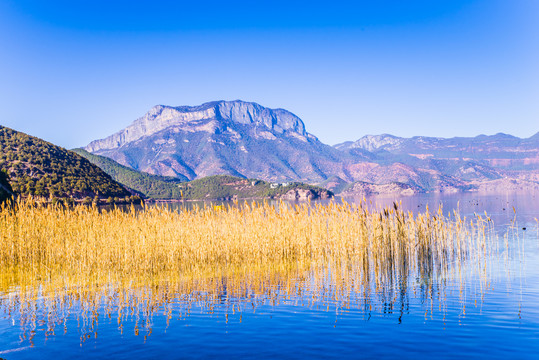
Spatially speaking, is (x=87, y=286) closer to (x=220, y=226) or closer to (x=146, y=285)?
(x=146, y=285)

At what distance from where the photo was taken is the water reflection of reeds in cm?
1416

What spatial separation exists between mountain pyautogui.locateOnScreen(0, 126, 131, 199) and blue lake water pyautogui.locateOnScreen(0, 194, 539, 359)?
90.3 metres

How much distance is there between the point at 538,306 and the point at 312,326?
765 cm

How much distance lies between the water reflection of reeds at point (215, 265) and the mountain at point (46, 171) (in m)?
81.0

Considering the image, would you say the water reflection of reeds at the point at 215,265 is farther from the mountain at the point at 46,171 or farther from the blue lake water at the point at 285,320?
the mountain at the point at 46,171

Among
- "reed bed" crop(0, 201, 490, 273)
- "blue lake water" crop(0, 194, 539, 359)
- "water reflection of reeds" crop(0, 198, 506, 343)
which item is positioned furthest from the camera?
"reed bed" crop(0, 201, 490, 273)

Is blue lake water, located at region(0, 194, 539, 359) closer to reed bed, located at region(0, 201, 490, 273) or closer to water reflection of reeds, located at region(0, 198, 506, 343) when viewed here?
water reflection of reeds, located at region(0, 198, 506, 343)

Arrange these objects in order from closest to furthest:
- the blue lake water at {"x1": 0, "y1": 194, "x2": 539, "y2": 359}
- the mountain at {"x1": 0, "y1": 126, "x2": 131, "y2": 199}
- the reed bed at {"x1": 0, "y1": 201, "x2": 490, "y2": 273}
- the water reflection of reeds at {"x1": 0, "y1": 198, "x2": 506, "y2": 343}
Answer: the blue lake water at {"x1": 0, "y1": 194, "x2": 539, "y2": 359} < the water reflection of reeds at {"x1": 0, "y1": 198, "x2": 506, "y2": 343} < the reed bed at {"x1": 0, "y1": 201, "x2": 490, "y2": 273} < the mountain at {"x1": 0, "y1": 126, "x2": 131, "y2": 199}

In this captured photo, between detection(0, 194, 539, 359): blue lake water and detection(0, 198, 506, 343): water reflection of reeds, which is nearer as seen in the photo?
detection(0, 194, 539, 359): blue lake water

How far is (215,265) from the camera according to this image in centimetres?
2183

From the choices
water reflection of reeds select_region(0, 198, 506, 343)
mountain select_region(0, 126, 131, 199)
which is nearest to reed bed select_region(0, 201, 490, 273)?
water reflection of reeds select_region(0, 198, 506, 343)

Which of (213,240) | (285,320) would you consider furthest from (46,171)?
(285,320)

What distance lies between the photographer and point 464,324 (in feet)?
39.1

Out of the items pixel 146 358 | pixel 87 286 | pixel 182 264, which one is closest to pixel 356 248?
pixel 182 264
